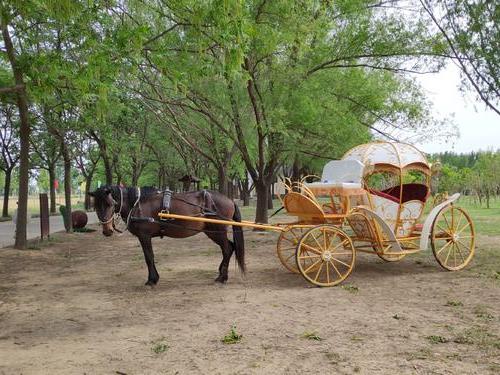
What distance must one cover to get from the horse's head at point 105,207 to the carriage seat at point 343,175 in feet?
10.8

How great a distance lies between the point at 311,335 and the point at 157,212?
4036mm

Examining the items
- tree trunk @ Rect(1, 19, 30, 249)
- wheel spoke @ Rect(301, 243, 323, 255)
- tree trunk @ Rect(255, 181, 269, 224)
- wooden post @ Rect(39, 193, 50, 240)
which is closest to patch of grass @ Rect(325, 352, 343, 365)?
wheel spoke @ Rect(301, 243, 323, 255)

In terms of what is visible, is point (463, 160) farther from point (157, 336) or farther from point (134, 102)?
point (157, 336)

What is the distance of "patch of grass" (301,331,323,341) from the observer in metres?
5.43

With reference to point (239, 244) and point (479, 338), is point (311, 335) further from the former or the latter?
point (239, 244)

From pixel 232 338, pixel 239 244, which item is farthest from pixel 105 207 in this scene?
pixel 232 338

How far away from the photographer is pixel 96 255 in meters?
13.2

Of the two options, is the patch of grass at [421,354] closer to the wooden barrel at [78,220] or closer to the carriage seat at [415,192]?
the carriage seat at [415,192]

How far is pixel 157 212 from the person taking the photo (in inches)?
341

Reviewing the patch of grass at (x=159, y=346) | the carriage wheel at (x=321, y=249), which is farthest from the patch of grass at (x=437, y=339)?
the carriage wheel at (x=321, y=249)

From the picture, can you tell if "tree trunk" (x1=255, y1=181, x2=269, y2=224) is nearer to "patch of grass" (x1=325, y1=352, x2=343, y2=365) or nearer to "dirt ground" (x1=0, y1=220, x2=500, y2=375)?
"dirt ground" (x1=0, y1=220, x2=500, y2=375)

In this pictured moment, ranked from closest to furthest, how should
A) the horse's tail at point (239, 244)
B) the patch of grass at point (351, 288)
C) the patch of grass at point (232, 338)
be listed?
the patch of grass at point (232, 338) → the patch of grass at point (351, 288) → the horse's tail at point (239, 244)

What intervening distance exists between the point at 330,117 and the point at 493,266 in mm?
7332

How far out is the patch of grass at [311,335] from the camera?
543 cm
